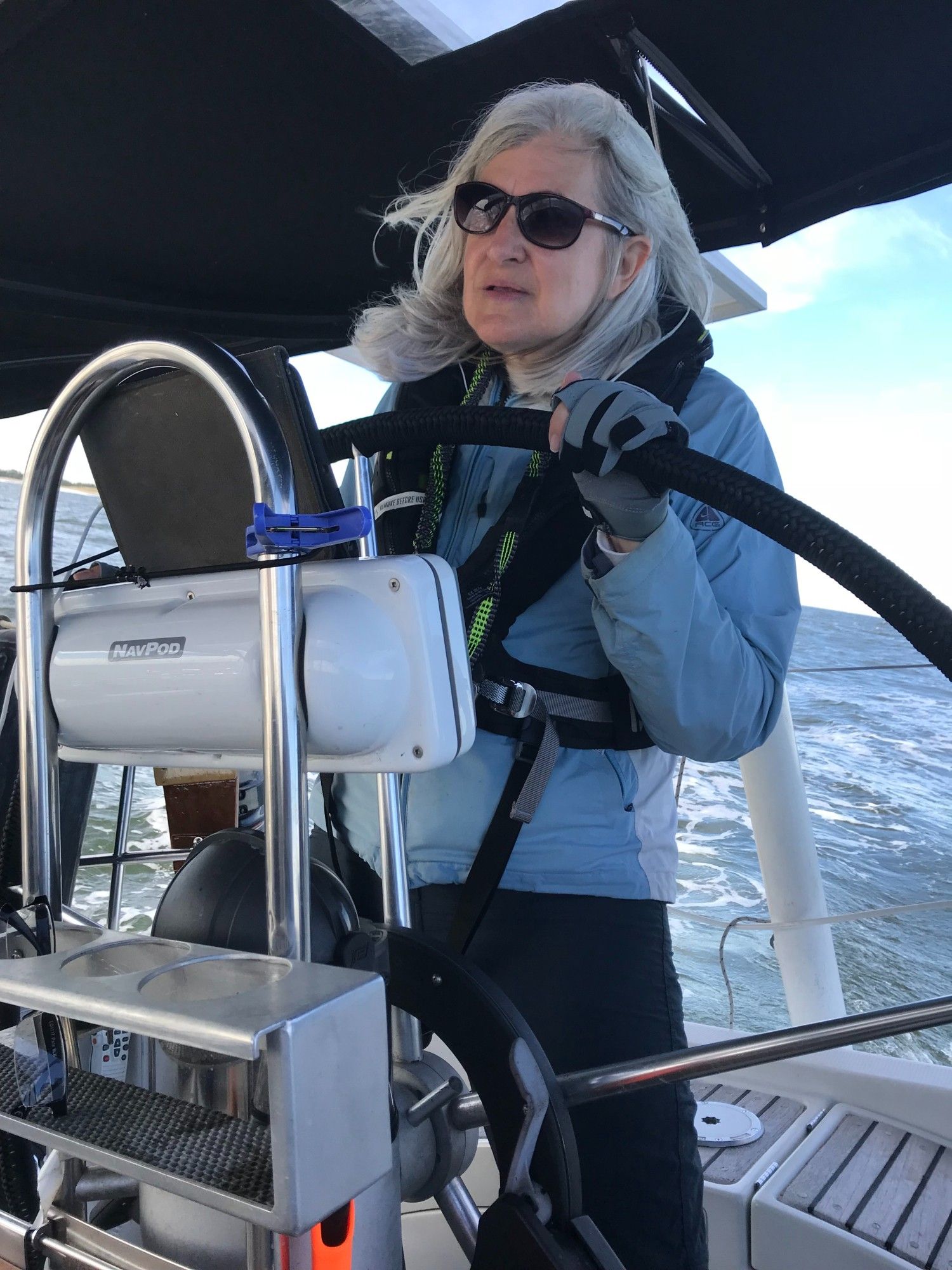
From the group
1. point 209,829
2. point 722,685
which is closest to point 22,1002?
point 722,685

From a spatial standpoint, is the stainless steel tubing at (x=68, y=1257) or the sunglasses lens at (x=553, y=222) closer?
the stainless steel tubing at (x=68, y=1257)

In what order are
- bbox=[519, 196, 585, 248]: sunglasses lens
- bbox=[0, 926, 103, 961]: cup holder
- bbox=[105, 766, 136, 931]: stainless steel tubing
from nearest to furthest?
bbox=[0, 926, 103, 961]: cup holder → bbox=[519, 196, 585, 248]: sunglasses lens → bbox=[105, 766, 136, 931]: stainless steel tubing

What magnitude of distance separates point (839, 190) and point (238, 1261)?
1.62m

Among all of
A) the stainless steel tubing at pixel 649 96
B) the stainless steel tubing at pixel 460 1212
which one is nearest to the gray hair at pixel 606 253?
the stainless steel tubing at pixel 649 96

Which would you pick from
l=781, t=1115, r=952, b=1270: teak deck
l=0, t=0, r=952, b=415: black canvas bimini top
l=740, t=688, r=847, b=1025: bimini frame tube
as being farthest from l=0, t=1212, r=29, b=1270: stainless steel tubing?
l=740, t=688, r=847, b=1025: bimini frame tube

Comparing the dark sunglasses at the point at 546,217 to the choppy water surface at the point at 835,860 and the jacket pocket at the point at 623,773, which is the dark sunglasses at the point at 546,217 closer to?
the jacket pocket at the point at 623,773

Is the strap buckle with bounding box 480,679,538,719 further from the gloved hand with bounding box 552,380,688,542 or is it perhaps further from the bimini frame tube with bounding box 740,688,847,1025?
the bimini frame tube with bounding box 740,688,847,1025

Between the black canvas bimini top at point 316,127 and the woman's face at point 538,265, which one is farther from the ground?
the black canvas bimini top at point 316,127

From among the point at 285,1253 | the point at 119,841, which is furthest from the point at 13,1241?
the point at 119,841

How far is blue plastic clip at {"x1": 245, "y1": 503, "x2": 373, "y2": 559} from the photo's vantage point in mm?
Answer: 582

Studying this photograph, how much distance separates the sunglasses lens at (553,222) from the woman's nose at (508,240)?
1cm

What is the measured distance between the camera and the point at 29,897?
0.75m

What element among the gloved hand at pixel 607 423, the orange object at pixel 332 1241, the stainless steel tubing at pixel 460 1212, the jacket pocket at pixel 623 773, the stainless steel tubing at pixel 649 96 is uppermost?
the stainless steel tubing at pixel 649 96

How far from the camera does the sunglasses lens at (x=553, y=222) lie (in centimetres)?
113
